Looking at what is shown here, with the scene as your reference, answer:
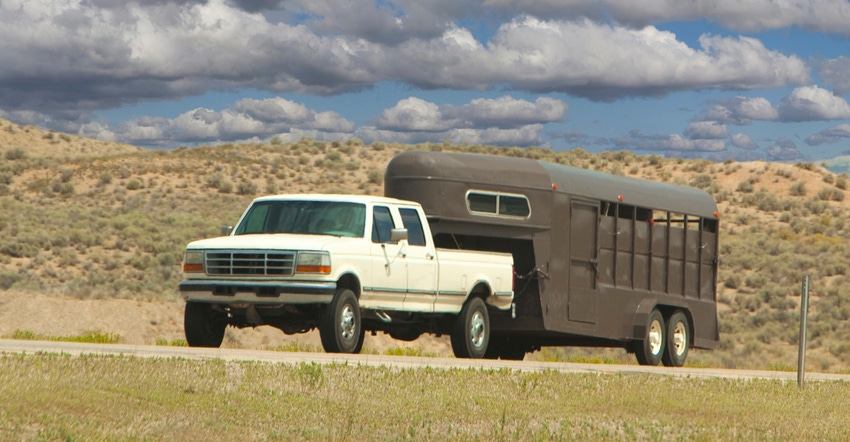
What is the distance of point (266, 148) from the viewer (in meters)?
73.2

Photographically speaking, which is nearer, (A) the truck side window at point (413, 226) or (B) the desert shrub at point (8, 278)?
(A) the truck side window at point (413, 226)

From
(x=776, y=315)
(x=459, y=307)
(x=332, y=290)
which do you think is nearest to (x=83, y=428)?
(x=332, y=290)

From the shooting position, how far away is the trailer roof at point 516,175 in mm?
17812

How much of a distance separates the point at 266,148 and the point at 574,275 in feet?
183

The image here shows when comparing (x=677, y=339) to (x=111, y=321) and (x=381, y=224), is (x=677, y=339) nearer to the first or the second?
(x=381, y=224)

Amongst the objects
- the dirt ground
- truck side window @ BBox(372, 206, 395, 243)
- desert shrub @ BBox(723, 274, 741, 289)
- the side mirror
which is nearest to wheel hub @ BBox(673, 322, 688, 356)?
truck side window @ BBox(372, 206, 395, 243)

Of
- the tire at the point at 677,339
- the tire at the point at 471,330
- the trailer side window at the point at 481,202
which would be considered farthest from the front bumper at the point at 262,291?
the tire at the point at 677,339

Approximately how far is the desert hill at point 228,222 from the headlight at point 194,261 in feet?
39.1

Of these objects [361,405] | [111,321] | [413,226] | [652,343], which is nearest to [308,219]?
[413,226]

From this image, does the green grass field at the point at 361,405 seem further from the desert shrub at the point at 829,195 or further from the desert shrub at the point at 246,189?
the desert shrub at the point at 829,195

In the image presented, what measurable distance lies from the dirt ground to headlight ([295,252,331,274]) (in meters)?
11.9

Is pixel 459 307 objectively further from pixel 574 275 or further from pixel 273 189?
pixel 273 189

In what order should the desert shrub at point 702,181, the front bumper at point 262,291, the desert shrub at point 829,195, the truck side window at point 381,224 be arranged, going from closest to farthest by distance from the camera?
the front bumper at point 262,291 < the truck side window at point 381,224 < the desert shrub at point 829,195 < the desert shrub at point 702,181

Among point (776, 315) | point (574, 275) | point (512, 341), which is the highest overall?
point (574, 275)
